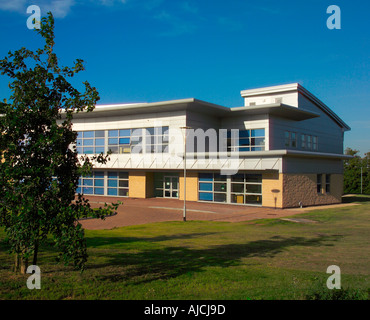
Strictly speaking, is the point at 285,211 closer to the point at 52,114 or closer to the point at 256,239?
the point at 256,239

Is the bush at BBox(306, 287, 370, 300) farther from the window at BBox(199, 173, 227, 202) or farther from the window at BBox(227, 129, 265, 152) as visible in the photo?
the window at BBox(227, 129, 265, 152)

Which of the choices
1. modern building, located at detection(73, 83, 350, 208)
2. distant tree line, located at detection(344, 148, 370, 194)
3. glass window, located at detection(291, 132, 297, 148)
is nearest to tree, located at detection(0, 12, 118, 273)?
modern building, located at detection(73, 83, 350, 208)

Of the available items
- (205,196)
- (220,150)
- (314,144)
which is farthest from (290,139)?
(205,196)

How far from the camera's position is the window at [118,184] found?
140 ft

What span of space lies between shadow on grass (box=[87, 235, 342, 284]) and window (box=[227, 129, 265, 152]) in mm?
23212

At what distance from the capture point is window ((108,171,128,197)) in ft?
140

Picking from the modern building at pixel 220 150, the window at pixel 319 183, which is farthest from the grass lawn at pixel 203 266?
the window at pixel 319 183

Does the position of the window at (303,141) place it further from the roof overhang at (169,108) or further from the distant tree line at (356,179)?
the distant tree line at (356,179)

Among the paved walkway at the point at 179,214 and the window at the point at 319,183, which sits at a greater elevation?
the window at the point at 319,183

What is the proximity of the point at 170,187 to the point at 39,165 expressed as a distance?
33411mm

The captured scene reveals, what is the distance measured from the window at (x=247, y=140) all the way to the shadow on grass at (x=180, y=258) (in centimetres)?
2321

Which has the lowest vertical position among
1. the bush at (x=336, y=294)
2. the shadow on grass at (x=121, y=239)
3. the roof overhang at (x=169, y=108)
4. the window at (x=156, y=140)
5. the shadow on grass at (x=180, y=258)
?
the shadow on grass at (x=121, y=239)
